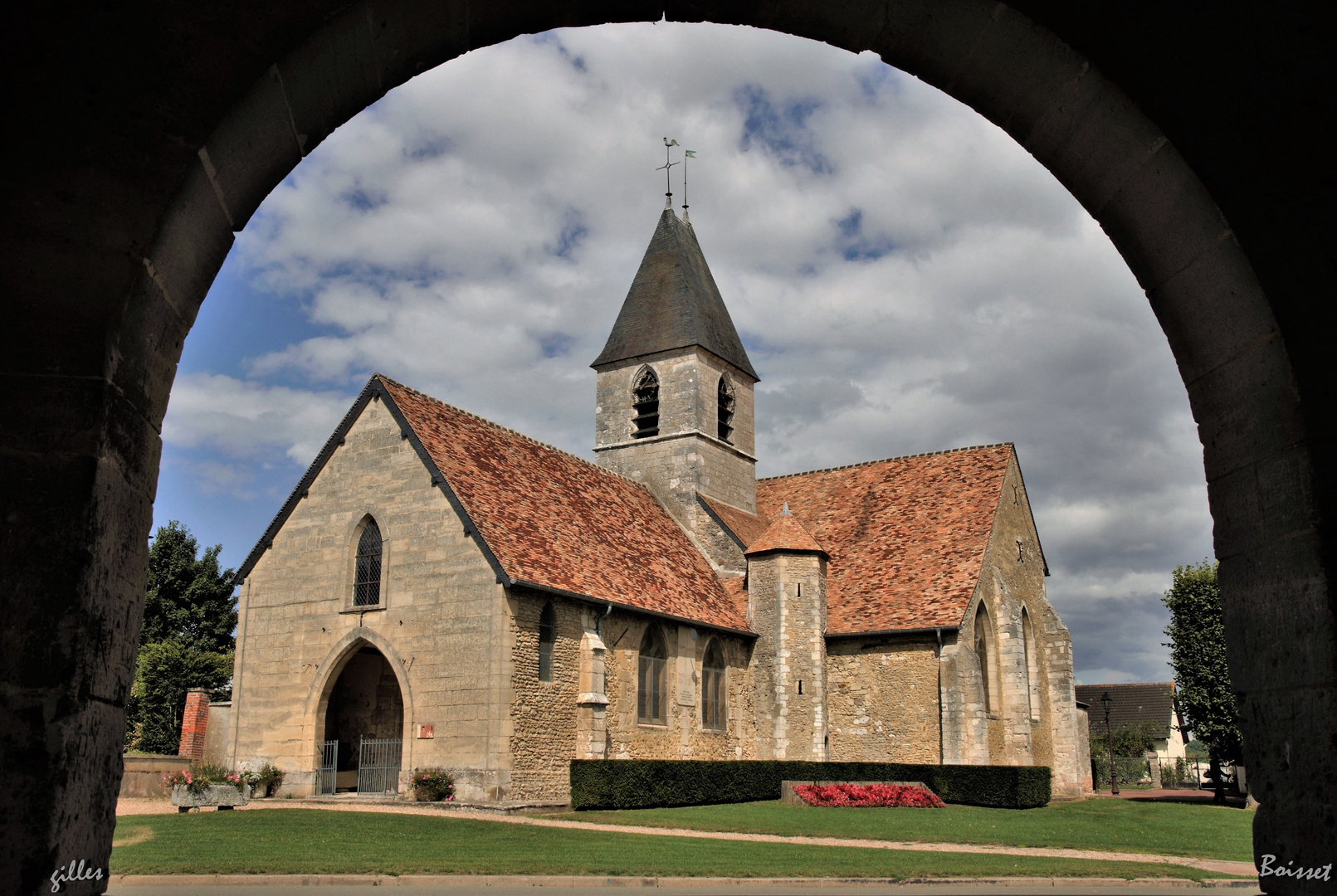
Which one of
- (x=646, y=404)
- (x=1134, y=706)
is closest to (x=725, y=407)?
(x=646, y=404)

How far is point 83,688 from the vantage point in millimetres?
2914

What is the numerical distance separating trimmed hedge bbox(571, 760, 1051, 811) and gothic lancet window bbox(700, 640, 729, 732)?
1.79 m

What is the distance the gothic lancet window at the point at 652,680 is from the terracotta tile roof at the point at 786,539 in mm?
4768

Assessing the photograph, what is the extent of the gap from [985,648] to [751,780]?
8.19 metres

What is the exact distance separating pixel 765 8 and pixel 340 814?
16.3m

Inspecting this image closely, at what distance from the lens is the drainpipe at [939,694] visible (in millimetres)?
25531

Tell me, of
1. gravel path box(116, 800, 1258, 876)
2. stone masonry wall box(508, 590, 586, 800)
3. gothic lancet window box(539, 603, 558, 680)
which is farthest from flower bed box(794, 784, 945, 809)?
gravel path box(116, 800, 1258, 876)

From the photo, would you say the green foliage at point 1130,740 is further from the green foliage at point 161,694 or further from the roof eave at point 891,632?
the green foliage at point 161,694

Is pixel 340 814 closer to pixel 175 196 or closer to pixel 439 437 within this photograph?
pixel 439 437

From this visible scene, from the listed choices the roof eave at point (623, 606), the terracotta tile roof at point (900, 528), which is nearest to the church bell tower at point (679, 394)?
the terracotta tile roof at point (900, 528)

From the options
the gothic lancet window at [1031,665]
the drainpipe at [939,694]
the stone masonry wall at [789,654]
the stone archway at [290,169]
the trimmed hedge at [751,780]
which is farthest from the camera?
the gothic lancet window at [1031,665]

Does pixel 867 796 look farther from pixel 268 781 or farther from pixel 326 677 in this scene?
pixel 268 781

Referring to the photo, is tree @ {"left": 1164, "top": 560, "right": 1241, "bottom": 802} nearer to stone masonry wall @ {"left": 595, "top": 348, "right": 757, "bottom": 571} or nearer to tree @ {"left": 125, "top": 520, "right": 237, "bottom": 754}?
stone masonry wall @ {"left": 595, "top": 348, "right": 757, "bottom": 571}

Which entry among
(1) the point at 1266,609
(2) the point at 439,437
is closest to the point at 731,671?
(2) the point at 439,437
